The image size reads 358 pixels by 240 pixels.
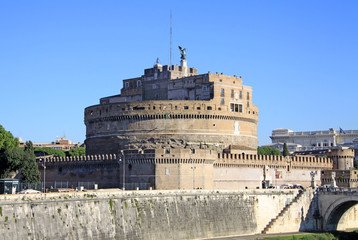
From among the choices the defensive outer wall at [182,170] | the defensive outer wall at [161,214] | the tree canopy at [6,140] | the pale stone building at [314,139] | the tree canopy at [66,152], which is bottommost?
the defensive outer wall at [161,214]

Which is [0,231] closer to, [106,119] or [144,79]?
[106,119]

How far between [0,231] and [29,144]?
1741 inches

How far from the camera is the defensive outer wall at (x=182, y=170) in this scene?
7675cm

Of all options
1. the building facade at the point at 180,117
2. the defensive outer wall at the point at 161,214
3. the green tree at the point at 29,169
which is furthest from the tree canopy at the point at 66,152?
the defensive outer wall at the point at 161,214

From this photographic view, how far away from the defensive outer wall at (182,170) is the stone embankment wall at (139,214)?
6.59 meters

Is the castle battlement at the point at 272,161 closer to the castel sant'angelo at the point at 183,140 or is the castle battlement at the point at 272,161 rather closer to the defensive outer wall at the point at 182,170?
the defensive outer wall at the point at 182,170

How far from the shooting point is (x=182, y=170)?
77188mm

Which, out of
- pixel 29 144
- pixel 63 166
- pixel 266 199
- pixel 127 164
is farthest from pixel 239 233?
pixel 29 144

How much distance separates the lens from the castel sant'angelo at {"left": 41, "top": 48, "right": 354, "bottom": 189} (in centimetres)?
7881

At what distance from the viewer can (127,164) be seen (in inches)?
3123

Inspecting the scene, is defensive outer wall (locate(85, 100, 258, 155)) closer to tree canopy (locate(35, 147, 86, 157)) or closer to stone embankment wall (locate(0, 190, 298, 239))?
stone embankment wall (locate(0, 190, 298, 239))

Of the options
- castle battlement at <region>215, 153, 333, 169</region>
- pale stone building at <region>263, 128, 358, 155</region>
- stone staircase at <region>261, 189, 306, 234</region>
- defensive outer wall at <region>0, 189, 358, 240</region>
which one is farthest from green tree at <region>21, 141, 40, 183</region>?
pale stone building at <region>263, 128, 358, 155</region>

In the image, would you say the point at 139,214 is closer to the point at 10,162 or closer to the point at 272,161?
the point at 10,162

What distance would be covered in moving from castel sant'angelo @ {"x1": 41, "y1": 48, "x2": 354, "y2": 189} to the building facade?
128 mm
